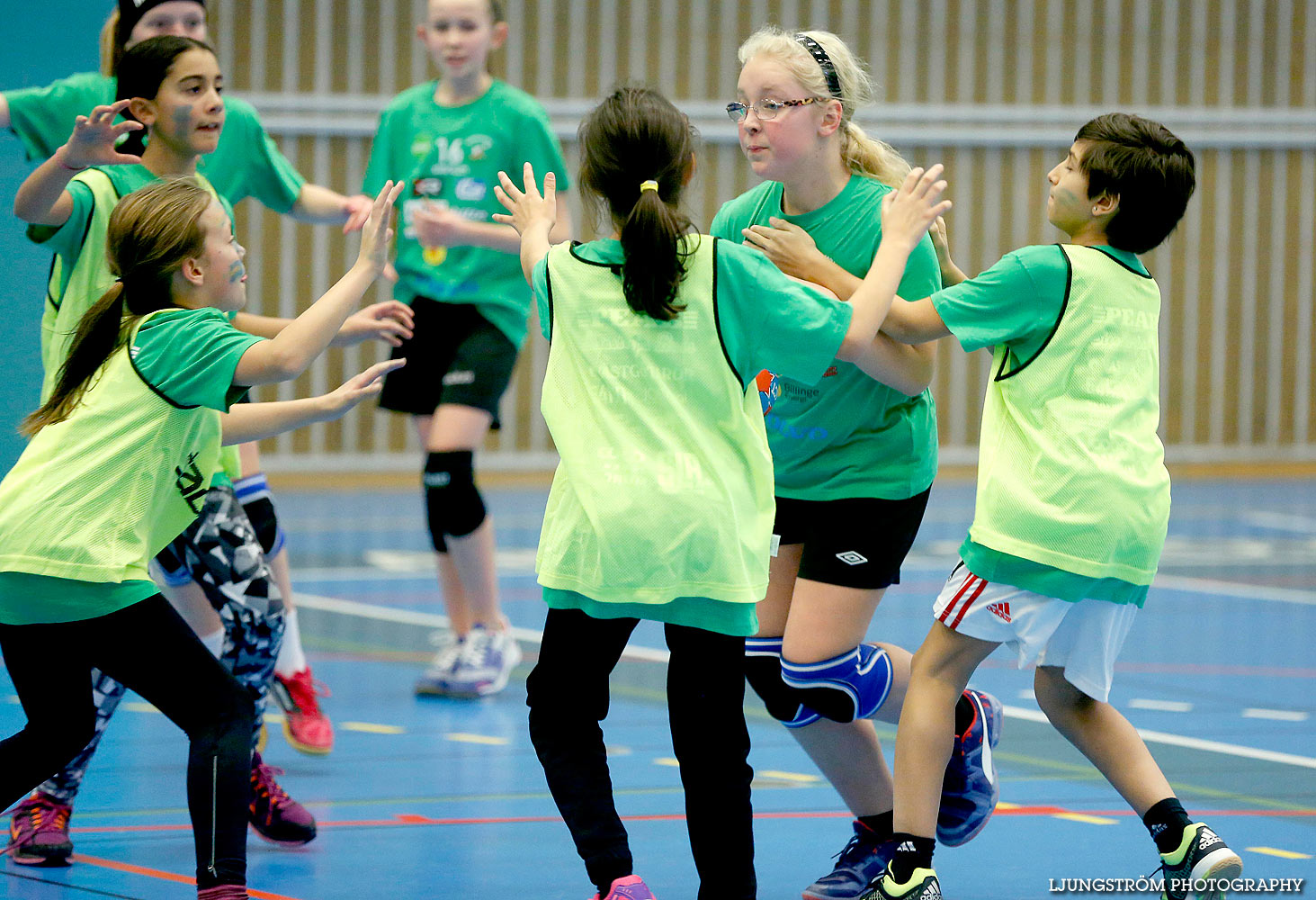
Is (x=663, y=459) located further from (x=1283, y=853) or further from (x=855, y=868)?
(x=1283, y=853)

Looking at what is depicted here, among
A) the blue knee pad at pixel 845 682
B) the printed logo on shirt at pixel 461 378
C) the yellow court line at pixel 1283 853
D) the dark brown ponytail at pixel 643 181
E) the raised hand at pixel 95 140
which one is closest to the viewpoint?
the dark brown ponytail at pixel 643 181

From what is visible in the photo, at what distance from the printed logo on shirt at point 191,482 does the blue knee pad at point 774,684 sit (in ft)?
3.34

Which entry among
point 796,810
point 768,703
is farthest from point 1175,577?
point 768,703

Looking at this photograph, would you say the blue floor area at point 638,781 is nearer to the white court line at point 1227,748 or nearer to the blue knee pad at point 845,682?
the white court line at point 1227,748

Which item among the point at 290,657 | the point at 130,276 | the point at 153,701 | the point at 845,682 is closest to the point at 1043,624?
the point at 845,682

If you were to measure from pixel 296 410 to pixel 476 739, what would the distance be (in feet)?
5.66

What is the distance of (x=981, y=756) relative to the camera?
3074mm

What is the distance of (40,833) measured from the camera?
3.20 metres

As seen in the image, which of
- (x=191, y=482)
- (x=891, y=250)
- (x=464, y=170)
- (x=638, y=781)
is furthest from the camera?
(x=464, y=170)

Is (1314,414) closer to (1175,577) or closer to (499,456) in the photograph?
(1175,577)

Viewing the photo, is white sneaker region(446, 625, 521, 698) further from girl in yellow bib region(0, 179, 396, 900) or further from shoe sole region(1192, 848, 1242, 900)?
shoe sole region(1192, 848, 1242, 900)

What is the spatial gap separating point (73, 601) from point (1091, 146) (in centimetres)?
190

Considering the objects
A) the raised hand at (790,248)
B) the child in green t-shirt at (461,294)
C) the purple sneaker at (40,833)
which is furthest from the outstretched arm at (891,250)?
the child in green t-shirt at (461,294)

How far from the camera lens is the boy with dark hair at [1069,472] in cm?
277
